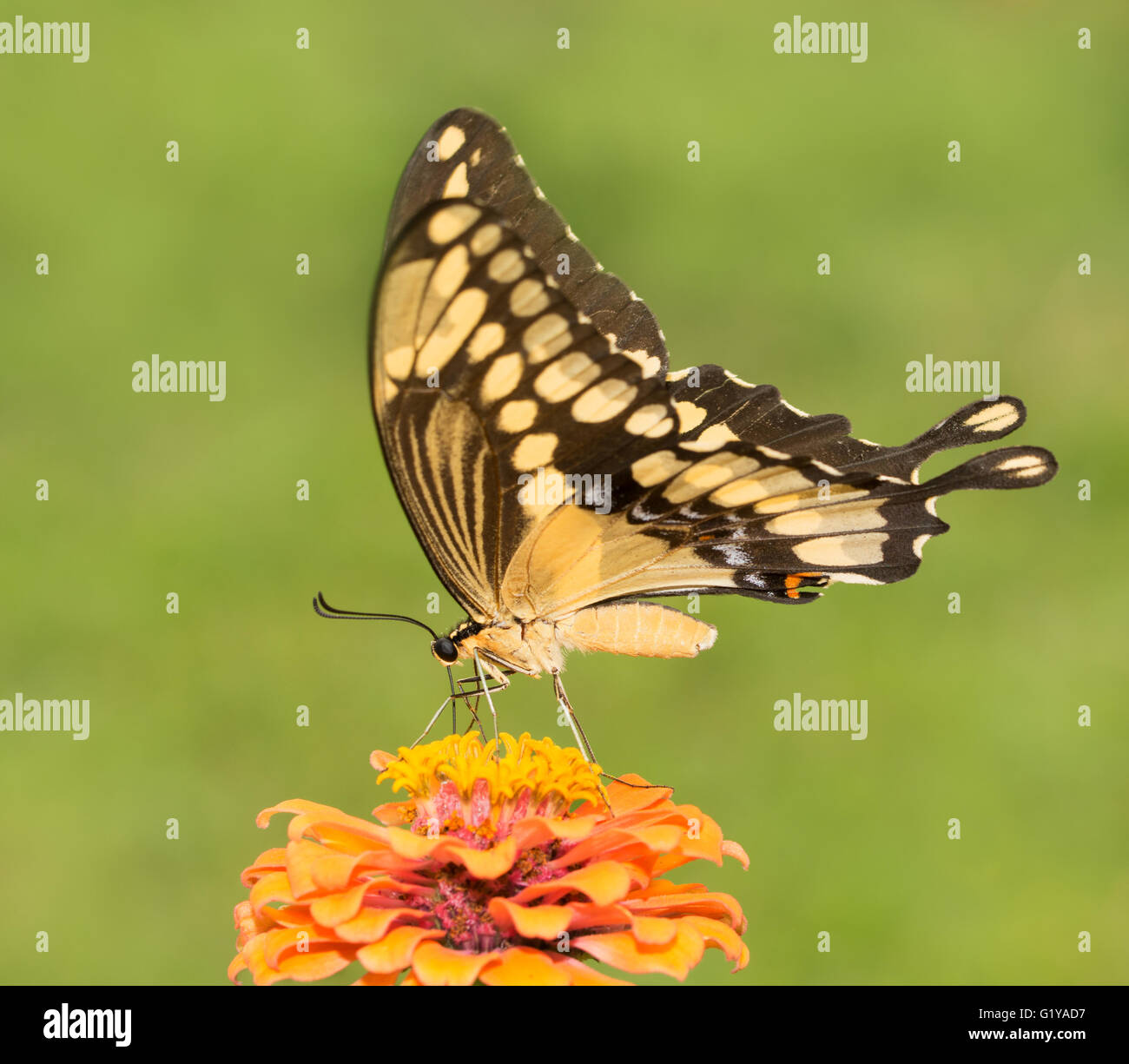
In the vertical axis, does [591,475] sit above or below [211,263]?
below

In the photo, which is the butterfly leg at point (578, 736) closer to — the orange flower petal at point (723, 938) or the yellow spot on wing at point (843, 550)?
the orange flower petal at point (723, 938)

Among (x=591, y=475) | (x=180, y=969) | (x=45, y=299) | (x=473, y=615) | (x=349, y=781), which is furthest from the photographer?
(x=45, y=299)

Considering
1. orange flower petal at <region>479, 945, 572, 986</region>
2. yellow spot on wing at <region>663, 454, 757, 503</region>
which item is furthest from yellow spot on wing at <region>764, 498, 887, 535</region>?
orange flower petal at <region>479, 945, 572, 986</region>

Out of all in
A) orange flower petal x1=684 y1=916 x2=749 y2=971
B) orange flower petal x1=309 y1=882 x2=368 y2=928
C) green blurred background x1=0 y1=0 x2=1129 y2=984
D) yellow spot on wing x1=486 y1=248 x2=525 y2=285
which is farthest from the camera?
green blurred background x1=0 y1=0 x2=1129 y2=984

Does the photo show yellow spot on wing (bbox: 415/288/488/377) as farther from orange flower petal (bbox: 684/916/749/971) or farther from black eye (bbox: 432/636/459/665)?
orange flower petal (bbox: 684/916/749/971)

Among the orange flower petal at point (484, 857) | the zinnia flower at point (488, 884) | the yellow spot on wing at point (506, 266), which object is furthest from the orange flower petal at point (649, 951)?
the yellow spot on wing at point (506, 266)

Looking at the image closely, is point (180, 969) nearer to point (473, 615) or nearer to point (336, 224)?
point (473, 615)

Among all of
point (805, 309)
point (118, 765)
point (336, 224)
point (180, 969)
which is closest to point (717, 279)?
point (805, 309)

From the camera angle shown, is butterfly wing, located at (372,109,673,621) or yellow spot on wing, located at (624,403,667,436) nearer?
butterfly wing, located at (372,109,673,621)
